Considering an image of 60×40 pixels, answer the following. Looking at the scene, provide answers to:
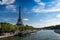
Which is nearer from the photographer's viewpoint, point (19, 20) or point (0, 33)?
point (0, 33)

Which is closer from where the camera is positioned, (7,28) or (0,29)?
(0,29)

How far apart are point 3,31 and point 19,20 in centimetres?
2211

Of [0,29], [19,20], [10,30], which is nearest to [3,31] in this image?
[0,29]

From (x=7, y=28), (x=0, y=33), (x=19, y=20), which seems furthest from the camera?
(x=19, y=20)

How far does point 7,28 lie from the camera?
31.5 meters

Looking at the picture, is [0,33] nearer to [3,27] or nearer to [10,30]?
[3,27]

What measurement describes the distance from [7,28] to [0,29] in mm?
2405

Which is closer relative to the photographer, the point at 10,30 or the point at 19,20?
the point at 10,30

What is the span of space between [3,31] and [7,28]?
1.85 m

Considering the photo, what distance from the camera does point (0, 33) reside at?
28422mm

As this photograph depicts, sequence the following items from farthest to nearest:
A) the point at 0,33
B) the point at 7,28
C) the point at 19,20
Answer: the point at 19,20, the point at 7,28, the point at 0,33

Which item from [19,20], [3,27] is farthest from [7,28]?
[19,20]

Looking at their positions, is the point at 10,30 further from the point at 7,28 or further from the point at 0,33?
the point at 0,33

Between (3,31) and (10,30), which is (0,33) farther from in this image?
(10,30)
